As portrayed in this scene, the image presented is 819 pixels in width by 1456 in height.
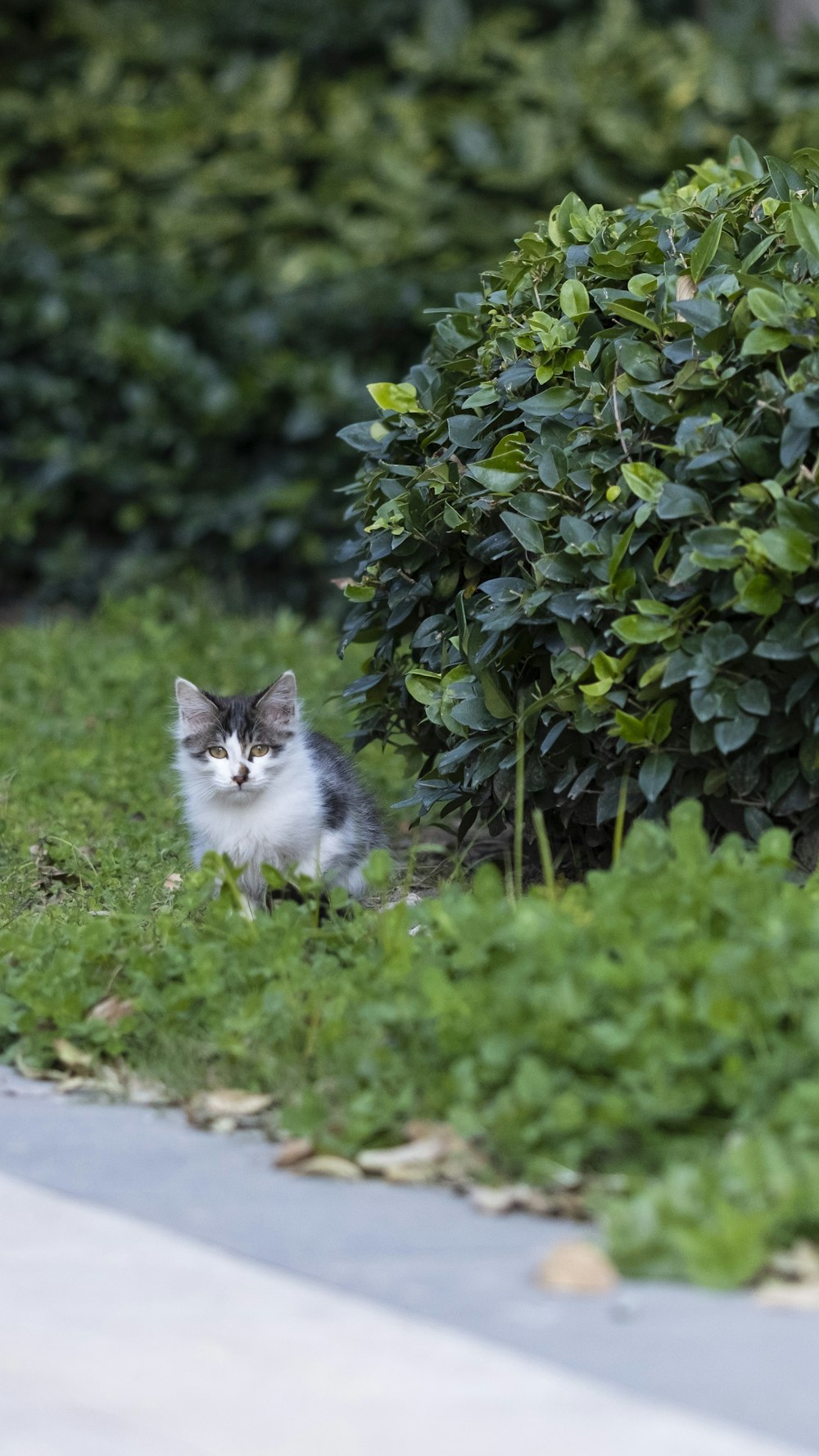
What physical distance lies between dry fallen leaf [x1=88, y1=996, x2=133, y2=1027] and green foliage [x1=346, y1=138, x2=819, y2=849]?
110 cm

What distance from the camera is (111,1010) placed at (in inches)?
138

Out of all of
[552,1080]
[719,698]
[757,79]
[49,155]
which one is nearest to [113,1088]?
[552,1080]

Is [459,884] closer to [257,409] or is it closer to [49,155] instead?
→ [257,409]

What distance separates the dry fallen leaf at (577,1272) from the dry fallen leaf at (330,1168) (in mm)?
485

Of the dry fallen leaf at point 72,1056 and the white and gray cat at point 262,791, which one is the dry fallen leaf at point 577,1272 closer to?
the dry fallen leaf at point 72,1056

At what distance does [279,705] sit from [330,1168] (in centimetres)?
205

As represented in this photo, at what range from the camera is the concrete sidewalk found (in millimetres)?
2021

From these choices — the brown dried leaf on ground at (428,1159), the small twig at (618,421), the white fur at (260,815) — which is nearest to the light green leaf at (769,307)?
the small twig at (618,421)

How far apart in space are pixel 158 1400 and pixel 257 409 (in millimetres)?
7496

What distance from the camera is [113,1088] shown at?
3.34 metres

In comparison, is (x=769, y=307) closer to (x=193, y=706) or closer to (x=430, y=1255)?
(x=193, y=706)

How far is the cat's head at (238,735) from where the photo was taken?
4578mm

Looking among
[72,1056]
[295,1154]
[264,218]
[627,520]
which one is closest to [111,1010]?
[72,1056]

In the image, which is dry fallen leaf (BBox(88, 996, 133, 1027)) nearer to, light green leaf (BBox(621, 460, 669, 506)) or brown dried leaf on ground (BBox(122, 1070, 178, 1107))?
brown dried leaf on ground (BBox(122, 1070, 178, 1107))
